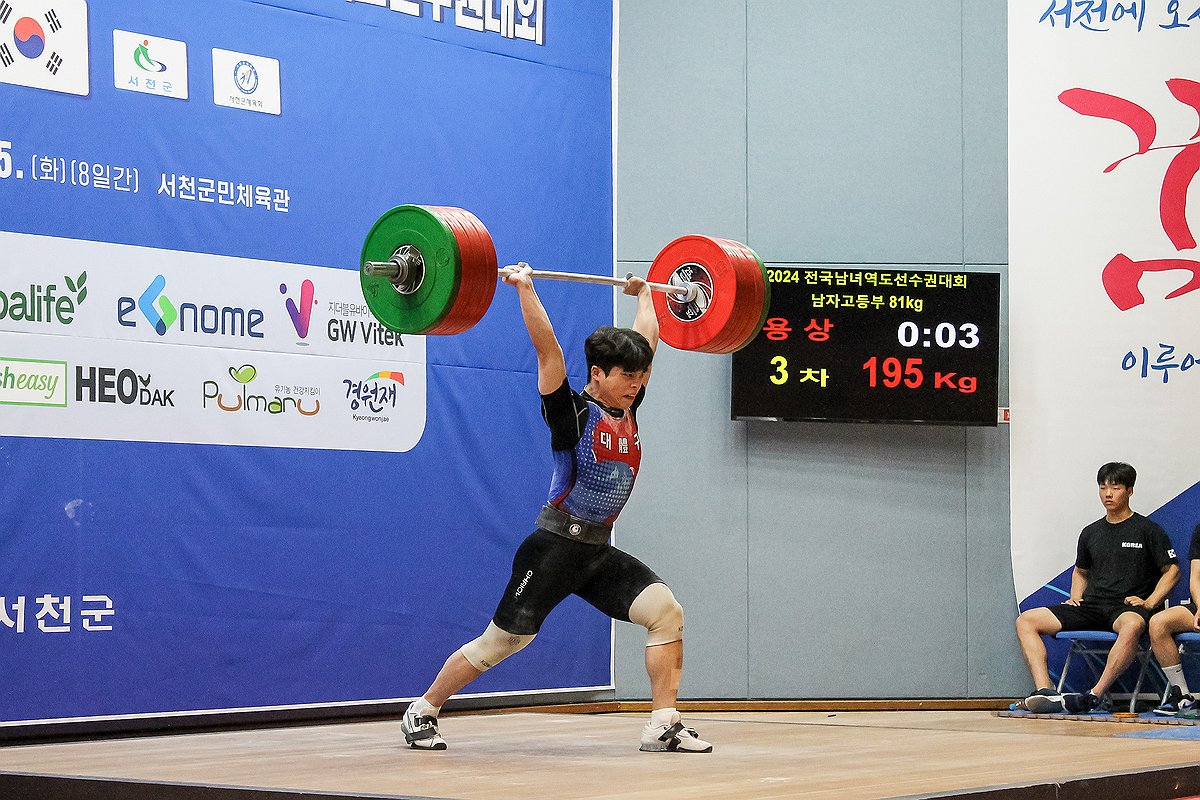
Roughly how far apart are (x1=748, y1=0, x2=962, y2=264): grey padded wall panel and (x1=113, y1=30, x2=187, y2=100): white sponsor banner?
2.92m

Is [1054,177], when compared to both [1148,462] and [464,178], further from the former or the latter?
[464,178]

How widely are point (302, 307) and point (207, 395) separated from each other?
570 millimetres

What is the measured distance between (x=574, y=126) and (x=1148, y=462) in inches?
131

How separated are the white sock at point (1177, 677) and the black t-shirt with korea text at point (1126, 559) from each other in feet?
1.27

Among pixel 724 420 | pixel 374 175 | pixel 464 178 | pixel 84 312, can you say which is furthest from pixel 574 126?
pixel 84 312

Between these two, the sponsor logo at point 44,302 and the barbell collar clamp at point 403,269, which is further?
the sponsor logo at point 44,302

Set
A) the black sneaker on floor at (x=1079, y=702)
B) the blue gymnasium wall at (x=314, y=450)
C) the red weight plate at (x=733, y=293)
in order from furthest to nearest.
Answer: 1. the black sneaker on floor at (x=1079, y=702)
2. the blue gymnasium wall at (x=314, y=450)
3. the red weight plate at (x=733, y=293)

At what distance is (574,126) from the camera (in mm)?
6945

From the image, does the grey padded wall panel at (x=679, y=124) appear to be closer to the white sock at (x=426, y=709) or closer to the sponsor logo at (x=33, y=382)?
the sponsor logo at (x=33, y=382)

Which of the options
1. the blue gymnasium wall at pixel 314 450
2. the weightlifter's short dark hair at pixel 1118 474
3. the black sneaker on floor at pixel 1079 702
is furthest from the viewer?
the weightlifter's short dark hair at pixel 1118 474

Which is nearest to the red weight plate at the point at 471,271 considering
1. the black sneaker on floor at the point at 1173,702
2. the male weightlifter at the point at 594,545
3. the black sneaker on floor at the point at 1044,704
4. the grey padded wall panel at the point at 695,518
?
the male weightlifter at the point at 594,545

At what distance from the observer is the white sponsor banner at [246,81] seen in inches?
226

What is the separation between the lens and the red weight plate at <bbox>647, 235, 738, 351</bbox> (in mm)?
4809

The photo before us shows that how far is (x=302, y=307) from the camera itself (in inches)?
235
